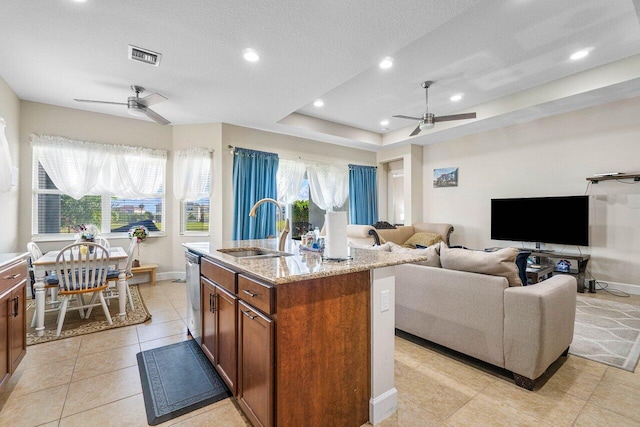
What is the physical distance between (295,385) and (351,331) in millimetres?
406

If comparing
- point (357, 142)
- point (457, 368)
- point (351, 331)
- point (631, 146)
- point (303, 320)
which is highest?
point (357, 142)

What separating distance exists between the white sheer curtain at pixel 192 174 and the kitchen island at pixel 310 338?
3744mm

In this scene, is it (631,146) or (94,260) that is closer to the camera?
(94,260)

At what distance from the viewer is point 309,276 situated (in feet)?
4.70

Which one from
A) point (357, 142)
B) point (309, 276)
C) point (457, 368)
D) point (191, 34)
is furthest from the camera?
point (357, 142)

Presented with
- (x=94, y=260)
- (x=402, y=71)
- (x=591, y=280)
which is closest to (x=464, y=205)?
(x=591, y=280)

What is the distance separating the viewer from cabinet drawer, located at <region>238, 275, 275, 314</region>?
1.42m

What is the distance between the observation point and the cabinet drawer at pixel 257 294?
1420 millimetres

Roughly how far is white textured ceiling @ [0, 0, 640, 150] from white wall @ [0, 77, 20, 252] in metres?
0.18

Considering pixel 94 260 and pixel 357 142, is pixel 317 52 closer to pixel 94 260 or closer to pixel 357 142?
pixel 94 260

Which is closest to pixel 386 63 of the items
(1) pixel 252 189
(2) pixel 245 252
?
(2) pixel 245 252

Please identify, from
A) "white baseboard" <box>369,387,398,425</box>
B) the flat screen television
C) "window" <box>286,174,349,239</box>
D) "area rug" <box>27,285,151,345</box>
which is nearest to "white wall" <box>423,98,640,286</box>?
the flat screen television

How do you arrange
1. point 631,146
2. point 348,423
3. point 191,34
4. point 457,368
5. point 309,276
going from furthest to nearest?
point 631,146 < point 191,34 < point 457,368 < point 348,423 < point 309,276

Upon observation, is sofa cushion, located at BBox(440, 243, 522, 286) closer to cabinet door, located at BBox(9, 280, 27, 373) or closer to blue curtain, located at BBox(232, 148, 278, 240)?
cabinet door, located at BBox(9, 280, 27, 373)
